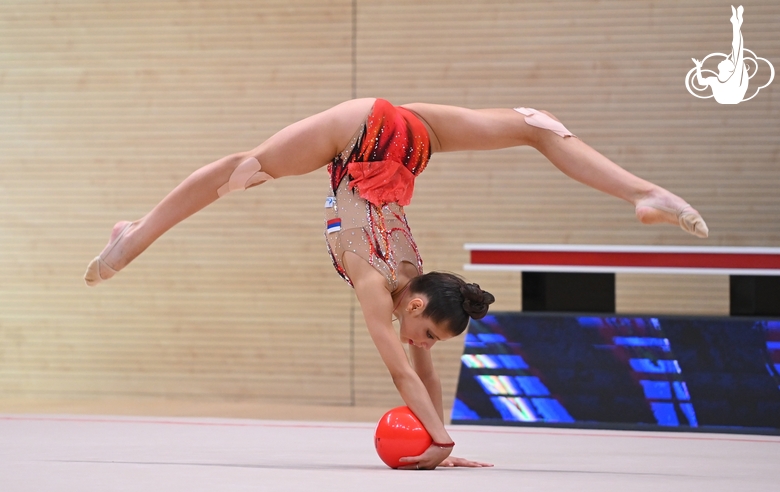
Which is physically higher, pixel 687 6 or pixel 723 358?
pixel 687 6

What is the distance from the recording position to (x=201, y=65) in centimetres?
607

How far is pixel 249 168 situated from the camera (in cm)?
318

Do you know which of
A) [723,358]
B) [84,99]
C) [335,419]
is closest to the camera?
[723,358]

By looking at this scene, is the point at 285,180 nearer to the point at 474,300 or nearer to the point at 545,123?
A: the point at 545,123

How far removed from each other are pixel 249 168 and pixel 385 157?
45cm

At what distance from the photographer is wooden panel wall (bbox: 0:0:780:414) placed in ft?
18.3

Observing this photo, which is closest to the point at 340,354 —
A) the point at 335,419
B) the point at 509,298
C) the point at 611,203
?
the point at 335,419

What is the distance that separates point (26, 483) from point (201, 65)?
4.00m

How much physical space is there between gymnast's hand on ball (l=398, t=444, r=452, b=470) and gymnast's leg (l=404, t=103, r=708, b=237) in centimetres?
91

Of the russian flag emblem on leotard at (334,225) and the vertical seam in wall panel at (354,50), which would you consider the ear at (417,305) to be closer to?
the russian flag emblem on leotard at (334,225)

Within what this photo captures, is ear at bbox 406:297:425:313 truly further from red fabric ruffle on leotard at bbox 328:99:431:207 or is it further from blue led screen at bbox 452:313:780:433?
blue led screen at bbox 452:313:780:433

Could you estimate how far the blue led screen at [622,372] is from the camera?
14.2 ft

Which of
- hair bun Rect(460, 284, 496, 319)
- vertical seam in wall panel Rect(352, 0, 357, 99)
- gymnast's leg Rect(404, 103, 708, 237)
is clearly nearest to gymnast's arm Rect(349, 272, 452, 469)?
hair bun Rect(460, 284, 496, 319)

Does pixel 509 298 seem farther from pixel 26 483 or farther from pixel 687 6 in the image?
pixel 26 483
